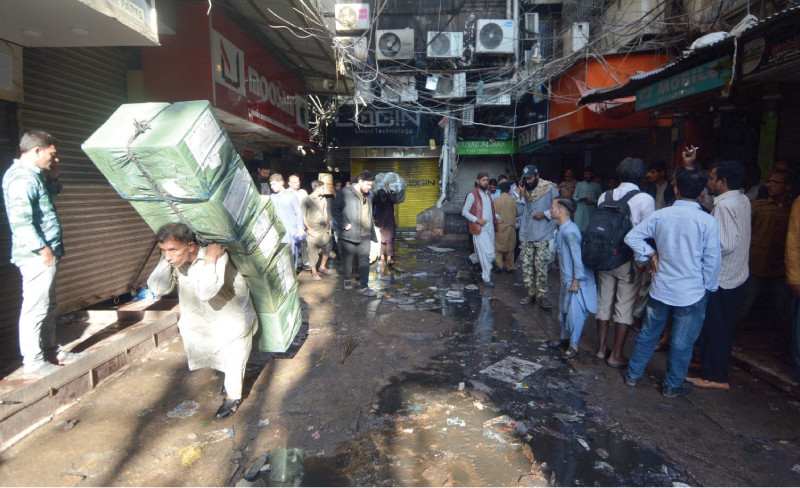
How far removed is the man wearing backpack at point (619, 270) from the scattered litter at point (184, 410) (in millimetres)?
3597

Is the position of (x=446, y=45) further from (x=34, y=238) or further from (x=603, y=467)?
(x=603, y=467)

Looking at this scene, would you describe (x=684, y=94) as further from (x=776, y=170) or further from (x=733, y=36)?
(x=776, y=170)

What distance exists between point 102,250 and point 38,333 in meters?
2.01

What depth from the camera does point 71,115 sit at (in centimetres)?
465

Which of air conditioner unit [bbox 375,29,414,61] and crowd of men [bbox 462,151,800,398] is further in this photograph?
air conditioner unit [bbox 375,29,414,61]

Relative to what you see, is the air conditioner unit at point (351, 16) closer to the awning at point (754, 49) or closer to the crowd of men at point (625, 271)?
the awning at point (754, 49)

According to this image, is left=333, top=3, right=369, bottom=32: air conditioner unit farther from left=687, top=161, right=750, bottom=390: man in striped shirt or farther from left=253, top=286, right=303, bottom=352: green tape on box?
left=687, top=161, right=750, bottom=390: man in striped shirt

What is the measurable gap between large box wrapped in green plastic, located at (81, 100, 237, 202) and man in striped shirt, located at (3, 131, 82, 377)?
1.08 m

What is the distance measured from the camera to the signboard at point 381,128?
15.0m

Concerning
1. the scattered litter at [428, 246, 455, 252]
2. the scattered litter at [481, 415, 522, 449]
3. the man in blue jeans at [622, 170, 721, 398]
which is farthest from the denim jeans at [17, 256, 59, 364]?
the scattered litter at [428, 246, 455, 252]

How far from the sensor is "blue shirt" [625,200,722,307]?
336 centimetres

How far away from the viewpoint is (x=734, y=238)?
3703 millimetres

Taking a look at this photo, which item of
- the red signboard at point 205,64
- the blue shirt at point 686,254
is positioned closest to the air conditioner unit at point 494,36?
the red signboard at point 205,64

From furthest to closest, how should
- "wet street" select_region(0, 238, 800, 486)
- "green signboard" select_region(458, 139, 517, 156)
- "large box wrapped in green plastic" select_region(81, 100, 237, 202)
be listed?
"green signboard" select_region(458, 139, 517, 156)
"wet street" select_region(0, 238, 800, 486)
"large box wrapped in green plastic" select_region(81, 100, 237, 202)
